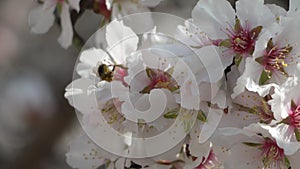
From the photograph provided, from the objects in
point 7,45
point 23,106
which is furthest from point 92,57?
point 23,106

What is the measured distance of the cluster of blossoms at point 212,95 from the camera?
150cm

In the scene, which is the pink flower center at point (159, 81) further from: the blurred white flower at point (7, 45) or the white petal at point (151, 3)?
the blurred white flower at point (7, 45)

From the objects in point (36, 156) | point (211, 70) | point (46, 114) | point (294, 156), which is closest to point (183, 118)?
point (211, 70)

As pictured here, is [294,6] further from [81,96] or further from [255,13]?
[81,96]

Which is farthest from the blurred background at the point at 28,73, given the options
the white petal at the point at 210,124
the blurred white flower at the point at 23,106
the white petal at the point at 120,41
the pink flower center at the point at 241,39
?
the white petal at the point at 210,124

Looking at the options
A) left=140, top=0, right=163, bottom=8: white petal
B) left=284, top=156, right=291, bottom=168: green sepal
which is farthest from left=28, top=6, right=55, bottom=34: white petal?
left=284, top=156, right=291, bottom=168: green sepal

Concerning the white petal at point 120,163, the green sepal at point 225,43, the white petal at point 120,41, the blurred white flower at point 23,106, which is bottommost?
the blurred white flower at point 23,106

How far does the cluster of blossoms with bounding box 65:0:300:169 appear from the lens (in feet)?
4.91

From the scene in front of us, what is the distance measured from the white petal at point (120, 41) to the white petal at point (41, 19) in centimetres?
48

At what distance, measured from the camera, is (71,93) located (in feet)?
5.84

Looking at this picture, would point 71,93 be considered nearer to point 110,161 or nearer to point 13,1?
point 110,161

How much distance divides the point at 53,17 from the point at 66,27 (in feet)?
0.34

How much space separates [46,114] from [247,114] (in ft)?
9.84

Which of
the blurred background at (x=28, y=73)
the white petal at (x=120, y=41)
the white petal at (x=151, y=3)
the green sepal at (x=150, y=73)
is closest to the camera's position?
the green sepal at (x=150, y=73)
